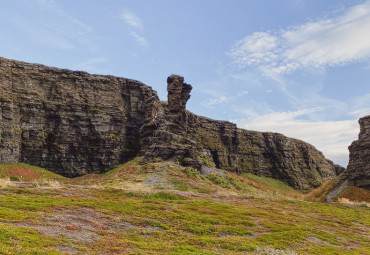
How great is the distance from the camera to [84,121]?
246 ft

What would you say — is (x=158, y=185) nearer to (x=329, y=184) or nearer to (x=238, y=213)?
(x=238, y=213)

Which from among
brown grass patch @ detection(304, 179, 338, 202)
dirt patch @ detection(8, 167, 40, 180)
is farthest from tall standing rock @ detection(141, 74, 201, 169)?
brown grass patch @ detection(304, 179, 338, 202)

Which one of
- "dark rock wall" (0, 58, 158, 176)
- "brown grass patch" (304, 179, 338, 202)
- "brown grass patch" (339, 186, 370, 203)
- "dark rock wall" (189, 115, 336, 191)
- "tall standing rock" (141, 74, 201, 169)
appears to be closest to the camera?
"brown grass patch" (339, 186, 370, 203)

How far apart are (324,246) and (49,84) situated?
2707 inches

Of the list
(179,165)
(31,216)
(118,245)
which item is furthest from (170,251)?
(179,165)

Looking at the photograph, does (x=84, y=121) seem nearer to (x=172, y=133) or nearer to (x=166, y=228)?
(x=172, y=133)

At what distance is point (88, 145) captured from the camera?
74938 mm

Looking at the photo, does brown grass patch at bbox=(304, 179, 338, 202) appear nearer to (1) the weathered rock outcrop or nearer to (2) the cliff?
(1) the weathered rock outcrop

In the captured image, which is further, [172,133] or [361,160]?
[172,133]

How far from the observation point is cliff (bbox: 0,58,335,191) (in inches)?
2584

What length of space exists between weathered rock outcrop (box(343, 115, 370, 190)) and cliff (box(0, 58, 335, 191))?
3126cm

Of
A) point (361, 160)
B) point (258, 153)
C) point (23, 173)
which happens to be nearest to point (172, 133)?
point (23, 173)

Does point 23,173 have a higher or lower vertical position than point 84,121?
lower

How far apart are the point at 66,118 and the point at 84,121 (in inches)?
164
